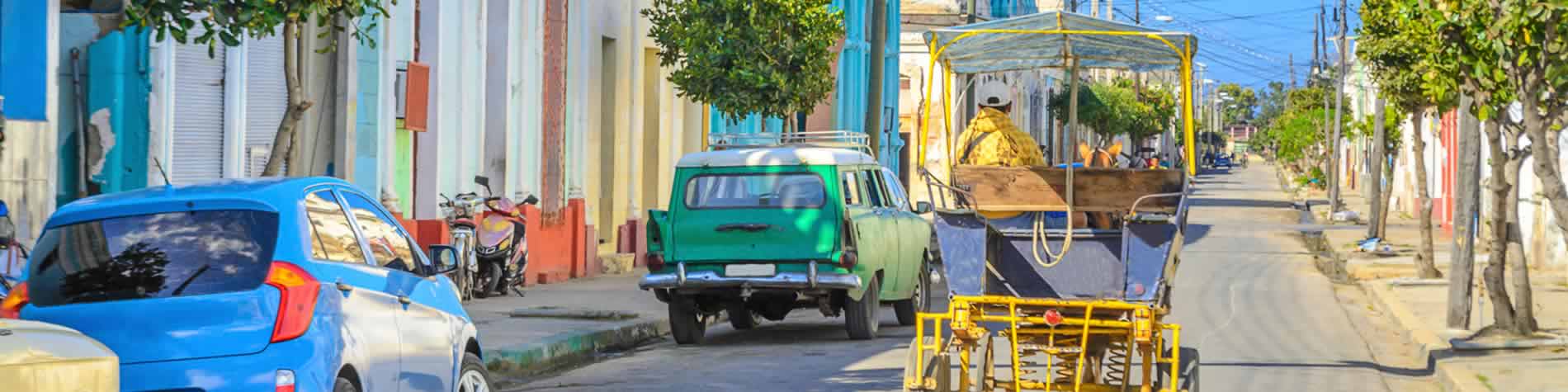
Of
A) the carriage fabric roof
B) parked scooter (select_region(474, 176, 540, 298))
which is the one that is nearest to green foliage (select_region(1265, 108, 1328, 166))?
parked scooter (select_region(474, 176, 540, 298))

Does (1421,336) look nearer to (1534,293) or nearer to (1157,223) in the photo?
(1534,293)

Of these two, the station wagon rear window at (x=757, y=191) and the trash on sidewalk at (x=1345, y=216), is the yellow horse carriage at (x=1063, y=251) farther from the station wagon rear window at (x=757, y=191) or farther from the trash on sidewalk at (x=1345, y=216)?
the trash on sidewalk at (x=1345, y=216)

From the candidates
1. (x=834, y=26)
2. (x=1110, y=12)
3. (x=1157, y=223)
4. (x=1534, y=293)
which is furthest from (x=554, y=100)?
(x=1110, y=12)

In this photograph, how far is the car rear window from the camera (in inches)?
294

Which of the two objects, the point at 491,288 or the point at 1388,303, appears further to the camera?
the point at 1388,303

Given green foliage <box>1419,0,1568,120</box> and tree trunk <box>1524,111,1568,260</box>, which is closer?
green foliage <box>1419,0,1568,120</box>

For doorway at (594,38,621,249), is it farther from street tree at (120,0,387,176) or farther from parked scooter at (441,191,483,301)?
street tree at (120,0,387,176)

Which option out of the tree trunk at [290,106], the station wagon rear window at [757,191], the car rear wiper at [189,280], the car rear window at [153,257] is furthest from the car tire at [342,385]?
the station wagon rear window at [757,191]

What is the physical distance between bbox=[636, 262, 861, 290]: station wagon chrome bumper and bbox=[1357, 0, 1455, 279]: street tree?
556cm

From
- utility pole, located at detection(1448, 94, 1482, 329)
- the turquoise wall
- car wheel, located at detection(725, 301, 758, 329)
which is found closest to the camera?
utility pole, located at detection(1448, 94, 1482, 329)

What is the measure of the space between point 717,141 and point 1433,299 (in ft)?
27.0

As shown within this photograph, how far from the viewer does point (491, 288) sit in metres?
20.3

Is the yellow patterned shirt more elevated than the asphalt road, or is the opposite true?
the yellow patterned shirt

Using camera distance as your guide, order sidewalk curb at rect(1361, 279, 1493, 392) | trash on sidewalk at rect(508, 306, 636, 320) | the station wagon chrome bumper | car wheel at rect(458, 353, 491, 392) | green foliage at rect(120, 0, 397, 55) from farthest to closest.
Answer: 1. trash on sidewalk at rect(508, 306, 636, 320)
2. the station wagon chrome bumper
3. sidewalk curb at rect(1361, 279, 1493, 392)
4. green foliage at rect(120, 0, 397, 55)
5. car wheel at rect(458, 353, 491, 392)
